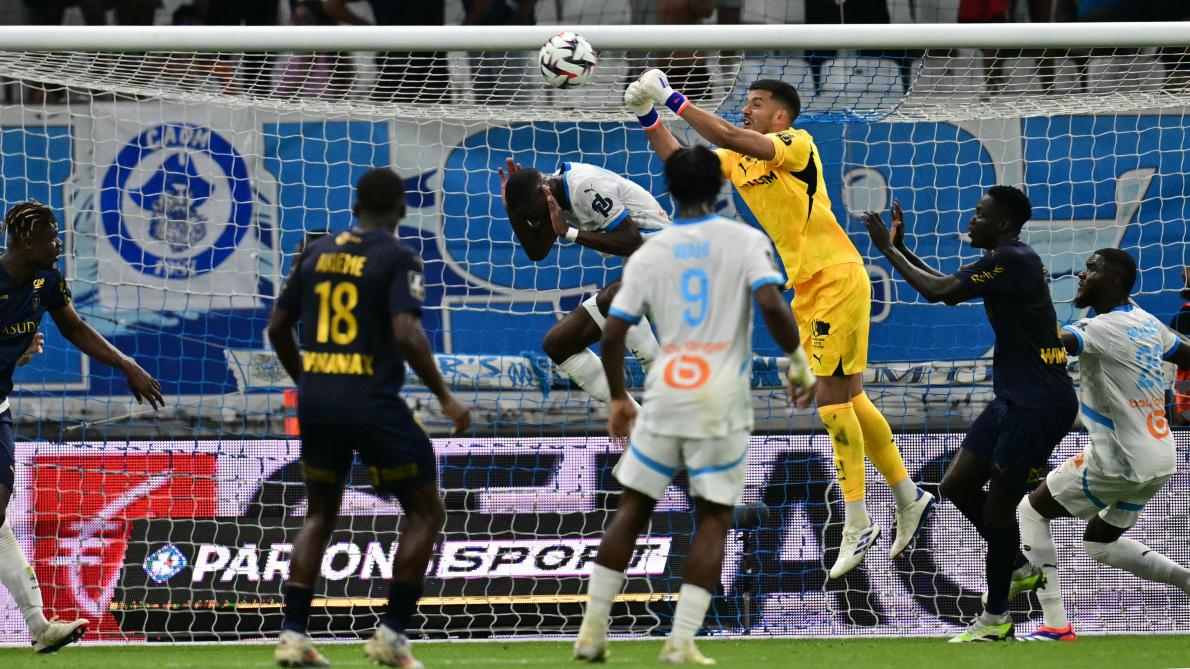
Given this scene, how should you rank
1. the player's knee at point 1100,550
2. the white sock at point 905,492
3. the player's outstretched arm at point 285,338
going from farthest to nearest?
1. the player's knee at point 1100,550
2. the white sock at point 905,492
3. the player's outstretched arm at point 285,338

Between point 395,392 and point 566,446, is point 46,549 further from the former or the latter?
point 395,392

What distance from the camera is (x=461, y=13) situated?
14.4 m

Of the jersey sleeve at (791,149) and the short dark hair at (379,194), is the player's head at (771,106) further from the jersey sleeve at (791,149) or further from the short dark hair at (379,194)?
the short dark hair at (379,194)

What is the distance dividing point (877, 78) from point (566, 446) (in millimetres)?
3657

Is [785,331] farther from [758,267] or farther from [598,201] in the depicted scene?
[598,201]

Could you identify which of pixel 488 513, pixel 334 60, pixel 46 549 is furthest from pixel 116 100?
pixel 488 513

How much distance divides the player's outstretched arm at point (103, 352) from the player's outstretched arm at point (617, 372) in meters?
3.02

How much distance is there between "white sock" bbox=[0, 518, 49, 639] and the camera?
8.16 m

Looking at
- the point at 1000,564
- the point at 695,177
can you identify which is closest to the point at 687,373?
the point at 695,177

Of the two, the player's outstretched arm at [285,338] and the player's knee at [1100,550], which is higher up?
the player's outstretched arm at [285,338]

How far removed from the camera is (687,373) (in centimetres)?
601

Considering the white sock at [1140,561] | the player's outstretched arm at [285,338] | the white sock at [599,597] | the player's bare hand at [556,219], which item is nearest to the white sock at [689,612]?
the white sock at [599,597]

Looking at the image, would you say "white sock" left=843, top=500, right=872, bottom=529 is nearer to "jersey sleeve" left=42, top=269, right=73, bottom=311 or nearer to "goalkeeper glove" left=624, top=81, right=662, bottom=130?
"goalkeeper glove" left=624, top=81, right=662, bottom=130

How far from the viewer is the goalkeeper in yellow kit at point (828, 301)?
27.5ft
